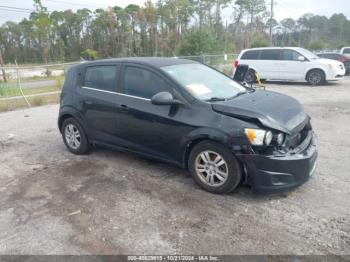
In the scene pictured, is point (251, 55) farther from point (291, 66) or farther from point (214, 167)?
point (214, 167)

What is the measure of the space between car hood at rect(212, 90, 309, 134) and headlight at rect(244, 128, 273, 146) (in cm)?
10

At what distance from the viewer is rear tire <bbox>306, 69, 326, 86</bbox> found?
13.6 m

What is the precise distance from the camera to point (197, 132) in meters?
3.81

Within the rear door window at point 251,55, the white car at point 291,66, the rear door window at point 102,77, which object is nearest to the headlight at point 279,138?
the rear door window at point 102,77

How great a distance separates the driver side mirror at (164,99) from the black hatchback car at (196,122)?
0.01 metres

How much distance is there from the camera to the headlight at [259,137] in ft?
11.5

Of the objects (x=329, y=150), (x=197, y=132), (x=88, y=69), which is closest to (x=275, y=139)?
(x=197, y=132)

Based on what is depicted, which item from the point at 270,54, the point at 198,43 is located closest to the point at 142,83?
the point at 270,54

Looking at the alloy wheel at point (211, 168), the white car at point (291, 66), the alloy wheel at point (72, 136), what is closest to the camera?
the alloy wheel at point (211, 168)

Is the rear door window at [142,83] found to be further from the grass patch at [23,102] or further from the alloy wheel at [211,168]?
the grass patch at [23,102]

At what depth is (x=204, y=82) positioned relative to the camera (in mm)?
4469

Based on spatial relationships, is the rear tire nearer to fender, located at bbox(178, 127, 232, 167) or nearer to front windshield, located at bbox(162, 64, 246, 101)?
front windshield, located at bbox(162, 64, 246, 101)

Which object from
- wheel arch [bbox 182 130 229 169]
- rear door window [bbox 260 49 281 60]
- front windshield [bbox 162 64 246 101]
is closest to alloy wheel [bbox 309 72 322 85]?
rear door window [bbox 260 49 281 60]

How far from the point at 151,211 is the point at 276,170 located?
58.2 inches
